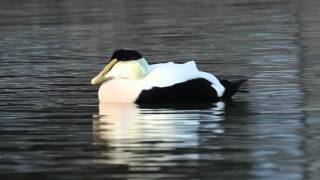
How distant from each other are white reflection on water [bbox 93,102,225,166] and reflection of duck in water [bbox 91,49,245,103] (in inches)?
6.8

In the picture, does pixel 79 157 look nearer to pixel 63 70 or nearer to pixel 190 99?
pixel 190 99

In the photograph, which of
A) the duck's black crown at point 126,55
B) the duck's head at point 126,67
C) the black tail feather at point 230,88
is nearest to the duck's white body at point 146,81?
the duck's head at point 126,67

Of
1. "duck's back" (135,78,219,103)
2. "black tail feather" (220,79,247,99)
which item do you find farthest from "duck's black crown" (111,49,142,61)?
"black tail feather" (220,79,247,99)

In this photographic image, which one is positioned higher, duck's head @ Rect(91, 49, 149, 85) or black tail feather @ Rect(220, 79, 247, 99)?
duck's head @ Rect(91, 49, 149, 85)

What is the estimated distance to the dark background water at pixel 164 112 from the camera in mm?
9320

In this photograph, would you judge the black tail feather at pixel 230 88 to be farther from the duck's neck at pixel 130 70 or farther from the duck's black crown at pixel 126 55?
the duck's black crown at pixel 126 55

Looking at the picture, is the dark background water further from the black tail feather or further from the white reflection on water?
the black tail feather

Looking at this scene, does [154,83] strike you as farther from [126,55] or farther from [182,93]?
[126,55]

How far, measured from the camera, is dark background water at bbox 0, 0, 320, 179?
932 centimetres

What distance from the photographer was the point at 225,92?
1406cm

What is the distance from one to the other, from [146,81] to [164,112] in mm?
809

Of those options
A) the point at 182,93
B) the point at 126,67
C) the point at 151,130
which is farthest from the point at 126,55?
the point at 151,130

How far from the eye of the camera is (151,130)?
448 inches

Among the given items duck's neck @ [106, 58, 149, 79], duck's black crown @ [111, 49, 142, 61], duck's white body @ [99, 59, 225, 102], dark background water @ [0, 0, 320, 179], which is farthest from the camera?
duck's black crown @ [111, 49, 142, 61]
